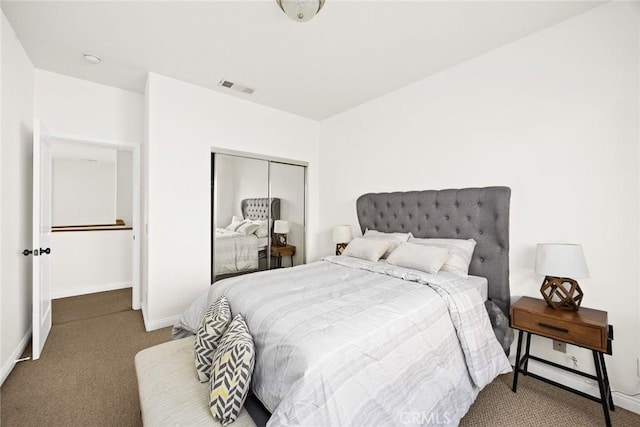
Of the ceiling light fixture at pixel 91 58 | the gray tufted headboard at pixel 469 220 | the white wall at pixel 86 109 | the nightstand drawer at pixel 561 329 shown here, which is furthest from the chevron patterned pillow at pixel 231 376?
the white wall at pixel 86 109

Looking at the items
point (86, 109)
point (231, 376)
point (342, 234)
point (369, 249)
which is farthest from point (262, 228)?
point (231, 376)

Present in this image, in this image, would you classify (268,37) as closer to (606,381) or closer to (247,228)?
(247,228)

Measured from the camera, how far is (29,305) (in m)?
2.60

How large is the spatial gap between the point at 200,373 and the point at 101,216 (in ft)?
20.9

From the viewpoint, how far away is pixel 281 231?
3.90m

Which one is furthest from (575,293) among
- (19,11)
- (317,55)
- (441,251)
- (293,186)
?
(19,11)

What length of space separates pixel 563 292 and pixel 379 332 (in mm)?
1477

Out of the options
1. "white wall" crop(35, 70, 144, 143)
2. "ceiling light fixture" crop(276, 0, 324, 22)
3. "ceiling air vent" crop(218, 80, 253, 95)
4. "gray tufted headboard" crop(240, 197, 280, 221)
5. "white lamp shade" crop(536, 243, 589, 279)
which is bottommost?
"white lamp shade" crop(536, 243, 589, 279)

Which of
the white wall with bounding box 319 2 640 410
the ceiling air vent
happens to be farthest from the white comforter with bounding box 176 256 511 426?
the ceiling air vent

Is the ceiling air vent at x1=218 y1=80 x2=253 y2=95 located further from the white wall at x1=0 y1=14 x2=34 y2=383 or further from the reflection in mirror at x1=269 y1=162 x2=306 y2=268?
the white wall at x1=0 y1=14 x2=34 y2=383

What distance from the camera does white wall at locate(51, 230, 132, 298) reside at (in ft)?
12.8

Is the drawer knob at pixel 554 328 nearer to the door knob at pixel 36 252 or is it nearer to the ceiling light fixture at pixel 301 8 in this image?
the ceiling light fixture at pixel 301 8

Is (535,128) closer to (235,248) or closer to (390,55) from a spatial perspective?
(390,55)

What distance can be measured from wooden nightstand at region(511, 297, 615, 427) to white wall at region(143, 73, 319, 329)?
3.05 meters
